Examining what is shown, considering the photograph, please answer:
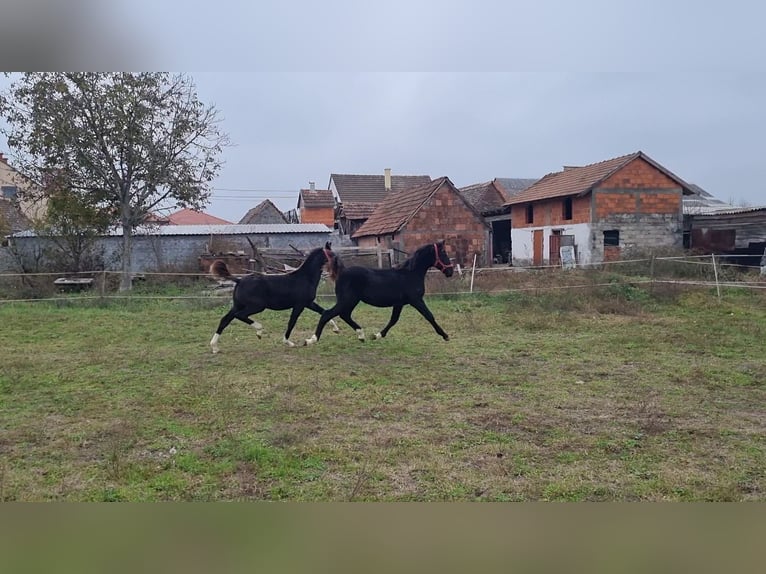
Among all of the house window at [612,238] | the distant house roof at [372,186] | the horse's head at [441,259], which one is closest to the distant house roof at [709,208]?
the house window at [612,238]

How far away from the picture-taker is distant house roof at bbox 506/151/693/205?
1905cm

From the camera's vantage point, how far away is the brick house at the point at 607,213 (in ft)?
63.0

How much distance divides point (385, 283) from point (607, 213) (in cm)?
1396

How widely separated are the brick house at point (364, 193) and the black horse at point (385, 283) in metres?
9.28

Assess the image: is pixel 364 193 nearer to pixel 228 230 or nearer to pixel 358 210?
pixel 358 210

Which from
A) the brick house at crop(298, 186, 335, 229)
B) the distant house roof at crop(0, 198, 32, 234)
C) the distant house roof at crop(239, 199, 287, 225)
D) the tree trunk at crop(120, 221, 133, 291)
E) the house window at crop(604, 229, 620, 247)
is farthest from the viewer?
the distant house roof at crop(239, 199, 287, 225)

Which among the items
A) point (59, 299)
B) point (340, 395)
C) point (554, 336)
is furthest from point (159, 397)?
point (59, 299)

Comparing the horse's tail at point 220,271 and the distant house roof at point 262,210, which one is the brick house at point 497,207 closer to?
the horse's tail at point 220,271

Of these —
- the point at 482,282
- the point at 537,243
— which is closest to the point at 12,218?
the point at 482,282

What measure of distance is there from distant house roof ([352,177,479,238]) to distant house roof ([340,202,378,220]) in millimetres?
3761

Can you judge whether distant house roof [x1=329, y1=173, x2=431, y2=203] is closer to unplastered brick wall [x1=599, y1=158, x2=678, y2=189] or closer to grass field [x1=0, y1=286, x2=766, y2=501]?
unplastered brick wall [x1=599, y1=158, x2=678, y2=189]

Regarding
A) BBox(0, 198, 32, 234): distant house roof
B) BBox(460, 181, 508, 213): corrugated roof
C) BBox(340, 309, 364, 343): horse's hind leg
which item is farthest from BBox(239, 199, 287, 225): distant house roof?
BBox(340, 309, 364, 343): horse's hind leg

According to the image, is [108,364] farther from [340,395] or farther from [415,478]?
[415,478]

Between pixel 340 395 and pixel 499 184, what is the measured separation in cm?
2905
